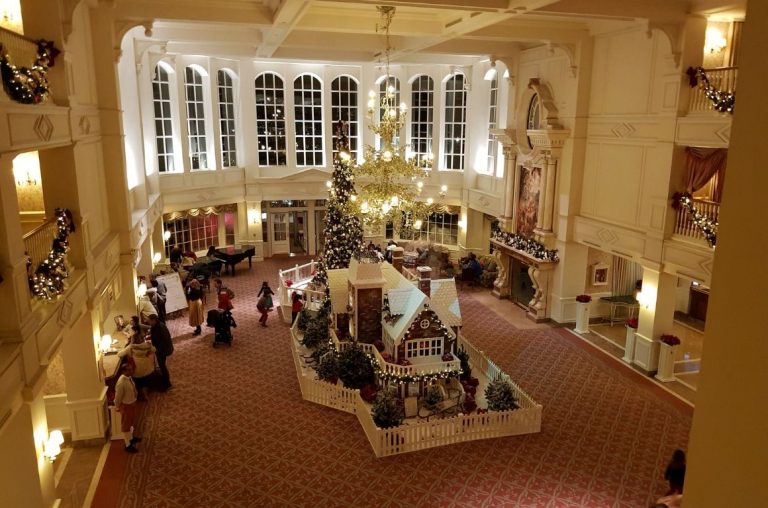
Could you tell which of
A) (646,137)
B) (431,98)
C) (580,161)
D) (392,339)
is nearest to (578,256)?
(580,161)

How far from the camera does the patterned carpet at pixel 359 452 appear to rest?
7.79 meters

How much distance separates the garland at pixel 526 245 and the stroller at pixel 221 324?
7991mm

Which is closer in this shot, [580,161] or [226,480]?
[226,480]

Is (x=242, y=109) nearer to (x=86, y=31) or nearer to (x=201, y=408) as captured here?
(x=86, y=31)

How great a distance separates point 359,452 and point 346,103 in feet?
51.3

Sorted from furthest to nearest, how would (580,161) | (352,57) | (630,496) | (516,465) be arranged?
1. (352,57)
2. (580,161)
3. (516,465)
4. (630,496)

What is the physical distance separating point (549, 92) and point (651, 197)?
14.3 ft

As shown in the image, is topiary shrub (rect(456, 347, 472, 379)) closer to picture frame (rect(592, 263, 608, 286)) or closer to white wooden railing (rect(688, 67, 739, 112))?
picture frame (rect(592, 263, 608, 286))

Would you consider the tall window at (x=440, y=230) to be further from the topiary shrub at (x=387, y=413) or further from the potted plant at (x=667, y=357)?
the topiary shrub at (x=387, y=413)

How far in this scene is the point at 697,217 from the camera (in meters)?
10.1

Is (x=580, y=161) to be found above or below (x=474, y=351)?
above

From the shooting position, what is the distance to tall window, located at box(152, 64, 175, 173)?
17891 millimetres

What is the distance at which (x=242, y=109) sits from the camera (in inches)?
797

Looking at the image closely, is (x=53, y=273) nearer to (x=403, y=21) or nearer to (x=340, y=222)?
(x=340, y=222)
